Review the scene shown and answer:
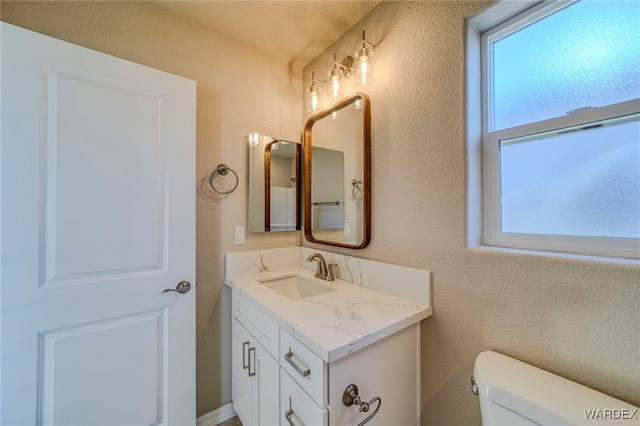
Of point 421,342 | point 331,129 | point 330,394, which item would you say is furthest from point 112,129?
point 421,342

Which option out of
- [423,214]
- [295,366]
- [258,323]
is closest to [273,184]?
[258,323]

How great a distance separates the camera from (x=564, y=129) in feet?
2.81

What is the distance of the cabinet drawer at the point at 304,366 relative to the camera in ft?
2.57

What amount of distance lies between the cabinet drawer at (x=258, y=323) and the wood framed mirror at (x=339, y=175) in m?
0.62

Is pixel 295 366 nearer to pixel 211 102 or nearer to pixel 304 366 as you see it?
pixel 304 366

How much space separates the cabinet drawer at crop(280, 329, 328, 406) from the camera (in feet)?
2.57

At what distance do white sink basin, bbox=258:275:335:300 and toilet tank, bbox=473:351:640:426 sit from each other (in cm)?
91

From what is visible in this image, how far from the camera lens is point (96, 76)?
1099mm

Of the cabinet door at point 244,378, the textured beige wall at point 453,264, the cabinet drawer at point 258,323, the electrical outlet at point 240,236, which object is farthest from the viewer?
the electrical outlet at point 240,236

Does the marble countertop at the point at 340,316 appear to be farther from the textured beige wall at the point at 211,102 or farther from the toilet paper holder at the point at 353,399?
the textured beige wall at the point at 211,102

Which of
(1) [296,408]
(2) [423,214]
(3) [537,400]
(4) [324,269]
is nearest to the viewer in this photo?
(3) [537,400]

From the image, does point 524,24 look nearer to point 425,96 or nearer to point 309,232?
point 425,96

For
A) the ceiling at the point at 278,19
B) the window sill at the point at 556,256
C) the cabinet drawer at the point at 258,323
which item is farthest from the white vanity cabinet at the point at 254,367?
the ceiling at the point at 278,19

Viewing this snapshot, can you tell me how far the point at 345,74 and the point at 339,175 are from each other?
610 millimetres
